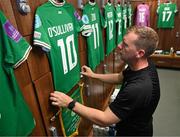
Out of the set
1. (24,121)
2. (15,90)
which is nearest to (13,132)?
(24,121)

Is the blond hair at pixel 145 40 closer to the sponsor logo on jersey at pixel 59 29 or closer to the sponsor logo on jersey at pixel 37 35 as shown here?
the sponsor logo on jersey at pixel 59 29

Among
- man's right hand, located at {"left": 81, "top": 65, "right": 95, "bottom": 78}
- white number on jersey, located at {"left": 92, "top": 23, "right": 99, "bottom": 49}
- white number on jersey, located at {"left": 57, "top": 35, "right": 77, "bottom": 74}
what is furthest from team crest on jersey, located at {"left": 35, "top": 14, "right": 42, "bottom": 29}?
white number on jersey, located at {"left": 92, "top": 23, "right": 99, "bottom": 49}

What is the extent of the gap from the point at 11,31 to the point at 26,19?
0.19 meters

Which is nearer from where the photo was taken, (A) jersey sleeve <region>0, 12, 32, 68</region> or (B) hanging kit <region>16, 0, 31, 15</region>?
(A) jersey sleeve <region>0, 12, 32, 68</region>

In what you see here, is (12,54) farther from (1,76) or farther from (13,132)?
(13,132)

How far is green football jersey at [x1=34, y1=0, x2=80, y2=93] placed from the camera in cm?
105

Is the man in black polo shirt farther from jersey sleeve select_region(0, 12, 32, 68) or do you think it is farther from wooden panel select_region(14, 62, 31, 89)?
jersey sleeve select_region(0, 12, 32, 68)

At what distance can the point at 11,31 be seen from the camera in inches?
32.4

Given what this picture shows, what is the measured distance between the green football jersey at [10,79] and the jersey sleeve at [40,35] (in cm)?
12

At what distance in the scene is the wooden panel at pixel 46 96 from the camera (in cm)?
114

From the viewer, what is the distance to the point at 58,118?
4.71 ft

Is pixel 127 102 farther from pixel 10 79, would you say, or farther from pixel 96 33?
pixel 96 33

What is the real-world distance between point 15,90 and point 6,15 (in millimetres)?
392

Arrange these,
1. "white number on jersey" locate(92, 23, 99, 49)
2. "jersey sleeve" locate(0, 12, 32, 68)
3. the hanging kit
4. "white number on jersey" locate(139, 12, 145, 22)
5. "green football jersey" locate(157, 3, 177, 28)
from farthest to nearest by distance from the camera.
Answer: "white number on jersey" locate(139, 12, 145, 22)
"green football jersey" locate(157, 3, 177, 28)
"white number on jersey" locate(92, 23, 99, 49)
the hanging kit
"jersey sleeve" locate(0, 12, 32, 68)
